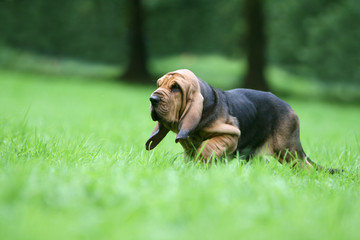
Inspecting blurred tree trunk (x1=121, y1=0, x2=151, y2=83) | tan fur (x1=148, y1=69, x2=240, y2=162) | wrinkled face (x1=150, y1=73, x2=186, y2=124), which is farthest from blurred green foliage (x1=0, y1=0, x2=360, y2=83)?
wrinkled face (x1=150, y1=73, x2=186, y2=124)

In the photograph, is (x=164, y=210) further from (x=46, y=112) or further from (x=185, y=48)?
(x=185, y=48)

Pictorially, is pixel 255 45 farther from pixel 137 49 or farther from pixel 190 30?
pixel 190 30

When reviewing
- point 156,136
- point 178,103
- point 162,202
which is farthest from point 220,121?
point 162,202

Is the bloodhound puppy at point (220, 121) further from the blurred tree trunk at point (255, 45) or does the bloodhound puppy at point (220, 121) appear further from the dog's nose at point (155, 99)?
the blurred tree trunk at point (255, 45)

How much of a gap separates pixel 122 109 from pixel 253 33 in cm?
944

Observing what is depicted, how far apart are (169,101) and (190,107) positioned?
6.9 inches

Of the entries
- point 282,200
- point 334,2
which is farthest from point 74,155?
point 334,2

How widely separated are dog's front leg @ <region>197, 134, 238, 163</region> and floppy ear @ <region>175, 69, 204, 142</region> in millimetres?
209

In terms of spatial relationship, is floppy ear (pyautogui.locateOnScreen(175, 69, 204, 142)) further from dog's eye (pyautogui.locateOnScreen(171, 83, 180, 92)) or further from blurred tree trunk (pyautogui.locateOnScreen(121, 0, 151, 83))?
blurred tree trunk (pyautogui.locateOnScreen(121, 0, 151, 83))

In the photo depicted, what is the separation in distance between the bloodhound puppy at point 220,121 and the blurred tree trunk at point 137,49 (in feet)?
57.7

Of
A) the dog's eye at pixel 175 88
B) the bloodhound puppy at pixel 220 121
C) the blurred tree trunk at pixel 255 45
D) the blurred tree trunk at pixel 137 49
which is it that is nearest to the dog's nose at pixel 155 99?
the bloodhound puppy at pixel 220 121

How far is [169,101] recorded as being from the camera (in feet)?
9.92

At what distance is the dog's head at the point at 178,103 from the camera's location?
2.99 m

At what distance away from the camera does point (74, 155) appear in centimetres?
328
